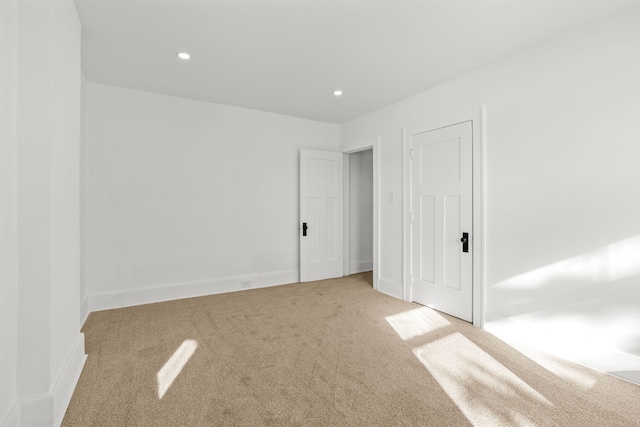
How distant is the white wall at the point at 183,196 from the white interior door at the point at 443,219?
193 centimetres

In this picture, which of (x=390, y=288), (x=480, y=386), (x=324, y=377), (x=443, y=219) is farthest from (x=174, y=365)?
(x=443, y=219)

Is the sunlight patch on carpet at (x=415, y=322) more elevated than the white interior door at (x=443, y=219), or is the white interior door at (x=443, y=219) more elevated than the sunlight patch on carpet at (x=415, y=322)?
the white interior door at (x=443, y=219)

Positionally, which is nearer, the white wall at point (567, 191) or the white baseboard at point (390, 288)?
the white wall at point (567, 191)

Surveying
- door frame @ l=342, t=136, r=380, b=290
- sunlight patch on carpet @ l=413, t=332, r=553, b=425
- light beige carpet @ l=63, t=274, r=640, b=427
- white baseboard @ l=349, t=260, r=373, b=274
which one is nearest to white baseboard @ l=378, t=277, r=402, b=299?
door frame @ l=342, t=136, r=380, b=290

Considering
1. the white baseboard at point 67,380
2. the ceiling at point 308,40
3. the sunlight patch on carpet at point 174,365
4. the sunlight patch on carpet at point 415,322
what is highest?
the ceiling at point 308,40

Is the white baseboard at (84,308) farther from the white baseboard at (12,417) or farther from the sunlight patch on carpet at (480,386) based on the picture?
the sunlight patch on carpet at (480,386)

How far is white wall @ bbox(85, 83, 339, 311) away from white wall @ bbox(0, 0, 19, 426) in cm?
215

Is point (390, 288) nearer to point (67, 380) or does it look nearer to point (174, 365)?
point (174, 365)

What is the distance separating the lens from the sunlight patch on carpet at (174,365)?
6.61ft

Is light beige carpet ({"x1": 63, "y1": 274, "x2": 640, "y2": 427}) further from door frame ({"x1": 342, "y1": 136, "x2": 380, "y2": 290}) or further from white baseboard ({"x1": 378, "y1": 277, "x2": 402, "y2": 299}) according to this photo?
door frame ({"x1": 342, "y1": 136, "x2": 380, "y2": 290})

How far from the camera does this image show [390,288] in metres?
4.14

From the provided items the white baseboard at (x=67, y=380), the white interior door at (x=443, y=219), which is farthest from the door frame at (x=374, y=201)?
the white baseboard at (x=67, y=380)

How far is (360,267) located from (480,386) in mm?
3484

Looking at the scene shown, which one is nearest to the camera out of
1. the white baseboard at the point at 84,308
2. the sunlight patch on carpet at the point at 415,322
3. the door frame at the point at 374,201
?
the sunlight patch on carpet at the point at 415,322
